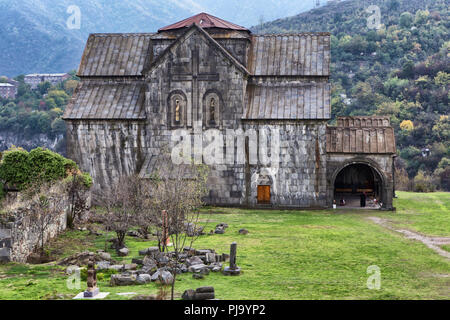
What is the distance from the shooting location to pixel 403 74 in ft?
315

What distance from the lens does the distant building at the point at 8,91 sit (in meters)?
154

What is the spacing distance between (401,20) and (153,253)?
343 ft

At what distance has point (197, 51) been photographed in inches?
1515

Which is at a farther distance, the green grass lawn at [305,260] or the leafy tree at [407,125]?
the leafy tree at [407,125]

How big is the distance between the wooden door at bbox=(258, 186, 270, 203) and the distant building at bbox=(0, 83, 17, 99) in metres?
126

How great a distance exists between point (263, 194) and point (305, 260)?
15067mm

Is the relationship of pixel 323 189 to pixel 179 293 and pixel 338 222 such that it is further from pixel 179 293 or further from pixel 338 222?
pixel 179 293

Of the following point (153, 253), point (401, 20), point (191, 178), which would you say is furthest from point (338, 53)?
point (153, 253)

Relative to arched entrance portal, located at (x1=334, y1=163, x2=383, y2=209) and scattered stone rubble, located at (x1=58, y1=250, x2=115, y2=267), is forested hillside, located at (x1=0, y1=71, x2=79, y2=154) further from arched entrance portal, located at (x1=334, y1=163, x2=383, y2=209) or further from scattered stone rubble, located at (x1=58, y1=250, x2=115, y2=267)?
scattered stone rubble, located at (x1=58, y1=250, x2=115, y2=267)

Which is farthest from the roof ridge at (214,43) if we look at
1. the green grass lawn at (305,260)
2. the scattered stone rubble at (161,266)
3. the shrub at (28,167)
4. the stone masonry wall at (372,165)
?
the scattered stone rubble at (161,266)

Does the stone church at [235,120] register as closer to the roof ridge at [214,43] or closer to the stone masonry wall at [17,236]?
the roof ridge at [214,43]

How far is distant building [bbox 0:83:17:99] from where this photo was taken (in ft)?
504

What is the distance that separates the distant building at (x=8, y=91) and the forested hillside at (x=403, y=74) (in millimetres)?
68003

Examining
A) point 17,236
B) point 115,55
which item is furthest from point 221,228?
point 115,55
